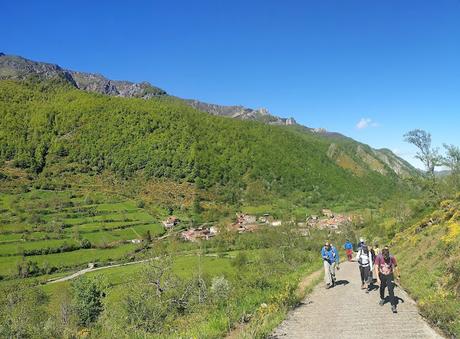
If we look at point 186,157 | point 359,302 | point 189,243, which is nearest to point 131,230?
point 189,243

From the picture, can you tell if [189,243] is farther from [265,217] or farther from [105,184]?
[105,184]

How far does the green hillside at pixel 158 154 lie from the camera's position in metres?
170

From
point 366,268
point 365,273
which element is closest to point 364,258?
point 366,268

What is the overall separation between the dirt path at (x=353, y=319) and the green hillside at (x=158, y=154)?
14983cm

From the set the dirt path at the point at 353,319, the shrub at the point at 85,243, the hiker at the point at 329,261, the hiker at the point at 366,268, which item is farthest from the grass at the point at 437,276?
the shrub at the point at 85,243

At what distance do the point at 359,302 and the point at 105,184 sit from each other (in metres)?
154

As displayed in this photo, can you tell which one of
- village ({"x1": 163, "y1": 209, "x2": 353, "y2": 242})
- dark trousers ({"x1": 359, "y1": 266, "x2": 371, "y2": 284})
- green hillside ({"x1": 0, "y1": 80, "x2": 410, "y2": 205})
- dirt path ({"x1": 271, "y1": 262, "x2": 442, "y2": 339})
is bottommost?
village ({"x1": 163, "y1": 209, "x2": 353, "y2": 242})

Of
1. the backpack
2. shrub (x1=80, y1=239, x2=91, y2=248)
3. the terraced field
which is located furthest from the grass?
shrub (x1=80, y1=239, x2=91, y2=248)

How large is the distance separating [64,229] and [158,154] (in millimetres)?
78847

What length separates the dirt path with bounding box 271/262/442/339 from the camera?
32.3 feet

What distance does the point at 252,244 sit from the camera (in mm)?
99562

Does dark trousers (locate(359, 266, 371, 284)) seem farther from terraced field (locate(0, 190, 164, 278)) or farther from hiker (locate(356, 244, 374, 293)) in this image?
terraced field (locate(0, 190, 164, 278))

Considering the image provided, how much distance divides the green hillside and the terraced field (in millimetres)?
35281

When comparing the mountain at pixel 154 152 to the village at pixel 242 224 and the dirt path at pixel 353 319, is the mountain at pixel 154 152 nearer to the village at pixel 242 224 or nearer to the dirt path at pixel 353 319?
the village at pixel 242 224
